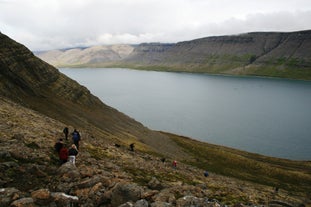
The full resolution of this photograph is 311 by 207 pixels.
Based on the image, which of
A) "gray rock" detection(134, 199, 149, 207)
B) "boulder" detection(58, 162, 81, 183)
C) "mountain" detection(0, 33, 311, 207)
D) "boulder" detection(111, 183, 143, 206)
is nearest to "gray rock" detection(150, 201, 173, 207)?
"mountain" detection(0, 33, 311, 207)

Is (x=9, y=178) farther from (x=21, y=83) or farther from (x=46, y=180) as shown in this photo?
(x=21, y=83)

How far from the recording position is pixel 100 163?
79.6 ft

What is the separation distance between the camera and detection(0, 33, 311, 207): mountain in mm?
15469

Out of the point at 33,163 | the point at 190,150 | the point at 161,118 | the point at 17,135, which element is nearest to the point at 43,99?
the point at 190,150

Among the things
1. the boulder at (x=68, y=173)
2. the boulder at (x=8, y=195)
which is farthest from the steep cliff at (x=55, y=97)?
the boulder at (x=8, y=195)

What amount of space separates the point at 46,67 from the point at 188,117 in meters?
65.9

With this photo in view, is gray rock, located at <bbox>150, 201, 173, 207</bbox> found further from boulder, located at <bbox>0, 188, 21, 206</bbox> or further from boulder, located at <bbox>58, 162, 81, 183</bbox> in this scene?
boulder, located at <bbox>0, 188, 21, 206</bbox>

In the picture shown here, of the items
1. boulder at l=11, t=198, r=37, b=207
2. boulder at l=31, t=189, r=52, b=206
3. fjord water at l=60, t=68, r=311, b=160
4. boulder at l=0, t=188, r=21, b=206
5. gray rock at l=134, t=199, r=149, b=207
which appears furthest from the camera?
fjord water at l=60, t=68, r=311, b=160

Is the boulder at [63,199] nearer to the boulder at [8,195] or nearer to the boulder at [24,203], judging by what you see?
the boulder at [24,203]

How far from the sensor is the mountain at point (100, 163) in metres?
15.5

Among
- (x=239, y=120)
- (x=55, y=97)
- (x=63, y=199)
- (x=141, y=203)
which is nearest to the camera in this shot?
(x=63, y=199)

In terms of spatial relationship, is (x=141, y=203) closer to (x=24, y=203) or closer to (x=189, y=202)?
(x=189, y=202)

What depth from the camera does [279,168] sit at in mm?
61000

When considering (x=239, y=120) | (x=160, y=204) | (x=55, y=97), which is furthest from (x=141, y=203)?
(x=239, y=120)
